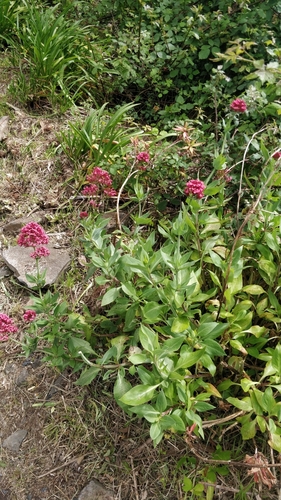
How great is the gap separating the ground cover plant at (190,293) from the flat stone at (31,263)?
0.10 meters

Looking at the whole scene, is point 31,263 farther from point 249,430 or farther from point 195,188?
point 249,430

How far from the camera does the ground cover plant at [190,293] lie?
1728 millimetres

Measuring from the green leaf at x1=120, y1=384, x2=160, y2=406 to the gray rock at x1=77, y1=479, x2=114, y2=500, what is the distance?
2.26 ft

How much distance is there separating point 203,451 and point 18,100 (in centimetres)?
274

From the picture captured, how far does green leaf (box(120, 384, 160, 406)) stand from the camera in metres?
1.56

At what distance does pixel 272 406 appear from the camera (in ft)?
5.50

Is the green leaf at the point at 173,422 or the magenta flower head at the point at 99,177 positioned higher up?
the magenta flower head at the point at 99,177

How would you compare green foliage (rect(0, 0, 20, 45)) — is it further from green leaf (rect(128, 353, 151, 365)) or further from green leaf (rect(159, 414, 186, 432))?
green leaf (rect(159, 414, 186, 432))

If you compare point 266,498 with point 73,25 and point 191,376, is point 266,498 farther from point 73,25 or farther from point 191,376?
point 73,25

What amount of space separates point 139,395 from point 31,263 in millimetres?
1330

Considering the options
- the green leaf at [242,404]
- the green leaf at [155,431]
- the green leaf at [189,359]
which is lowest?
the green leaf at [242,404]

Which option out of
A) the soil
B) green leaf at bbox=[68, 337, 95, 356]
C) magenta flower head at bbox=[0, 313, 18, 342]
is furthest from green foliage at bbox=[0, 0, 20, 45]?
green leaf at bbox=[68, 337, 95, 356]

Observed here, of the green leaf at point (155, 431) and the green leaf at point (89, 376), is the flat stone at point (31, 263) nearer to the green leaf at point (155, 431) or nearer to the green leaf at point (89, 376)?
the green leaf at point (89, 376)

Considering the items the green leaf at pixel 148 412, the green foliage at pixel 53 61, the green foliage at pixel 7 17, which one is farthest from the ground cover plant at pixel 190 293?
the green foliage at pixel 7 17
